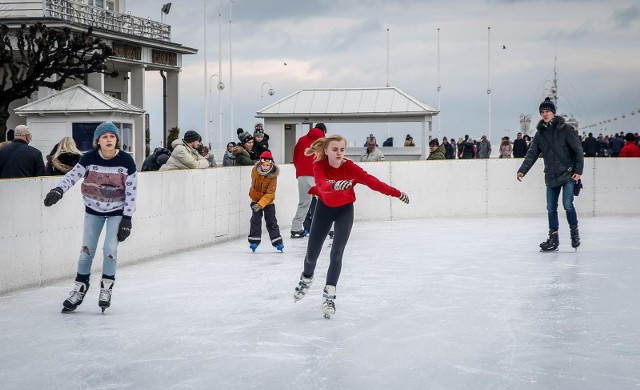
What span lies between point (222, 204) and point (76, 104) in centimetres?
772

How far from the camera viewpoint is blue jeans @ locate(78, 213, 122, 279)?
26.5ft

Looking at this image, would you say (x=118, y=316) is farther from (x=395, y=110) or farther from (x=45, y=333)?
(x=395, y=110)

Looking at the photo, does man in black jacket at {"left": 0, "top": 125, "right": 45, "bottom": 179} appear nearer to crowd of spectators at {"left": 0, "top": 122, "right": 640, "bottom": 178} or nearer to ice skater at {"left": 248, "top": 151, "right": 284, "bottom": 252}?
crowd of spectators at {"left": 0, "top": 122, "right": 640, "bottom": 178}

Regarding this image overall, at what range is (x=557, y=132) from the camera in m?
12.3

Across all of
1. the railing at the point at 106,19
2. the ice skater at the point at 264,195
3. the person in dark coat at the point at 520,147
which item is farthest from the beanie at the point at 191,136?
the railing at the point at 106,19

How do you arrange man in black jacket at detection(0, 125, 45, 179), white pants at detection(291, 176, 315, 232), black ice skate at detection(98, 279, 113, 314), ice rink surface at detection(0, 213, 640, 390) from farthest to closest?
white pants at detection(291, 176, 315, 232), man in black jacket at detection(0, 125, 45, 179), black ice skate at detection(98, 279, 113, 314), ice rink surface at detection(0, 213, 640, 390)

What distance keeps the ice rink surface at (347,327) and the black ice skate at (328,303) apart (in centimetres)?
9

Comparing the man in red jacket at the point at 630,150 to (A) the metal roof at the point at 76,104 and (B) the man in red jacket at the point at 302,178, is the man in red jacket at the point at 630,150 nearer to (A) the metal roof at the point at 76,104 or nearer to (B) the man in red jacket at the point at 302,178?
(B) the man in red jacket at the point at 302,178

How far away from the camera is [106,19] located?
120 feet

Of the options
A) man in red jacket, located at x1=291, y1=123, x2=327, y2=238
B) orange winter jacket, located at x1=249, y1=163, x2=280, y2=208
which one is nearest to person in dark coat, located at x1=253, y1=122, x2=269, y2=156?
man in red jacket, located at x1=291, y1=123, x2=327, y2=238

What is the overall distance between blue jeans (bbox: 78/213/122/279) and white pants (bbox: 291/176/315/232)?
664cm

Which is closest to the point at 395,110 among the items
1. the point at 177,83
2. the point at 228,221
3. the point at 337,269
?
the point at 177,83

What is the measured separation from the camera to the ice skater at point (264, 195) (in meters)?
12.8

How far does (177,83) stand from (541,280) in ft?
112
